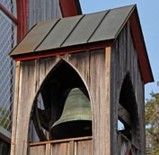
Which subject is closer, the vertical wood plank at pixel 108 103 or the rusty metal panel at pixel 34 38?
the vertical wood plank at pixel 108 103

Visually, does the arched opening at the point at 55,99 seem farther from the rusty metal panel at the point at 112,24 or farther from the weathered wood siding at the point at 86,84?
the rusty metal panel at the point at 112,24

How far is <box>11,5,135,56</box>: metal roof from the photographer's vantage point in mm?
8914

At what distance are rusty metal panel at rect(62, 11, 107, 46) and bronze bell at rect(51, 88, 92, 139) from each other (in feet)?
2.54

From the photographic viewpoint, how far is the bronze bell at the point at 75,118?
8960mm

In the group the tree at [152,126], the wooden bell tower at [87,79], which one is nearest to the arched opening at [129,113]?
the wooden bell tower at [87,79]

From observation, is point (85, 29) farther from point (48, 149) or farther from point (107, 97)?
point (48, 149)

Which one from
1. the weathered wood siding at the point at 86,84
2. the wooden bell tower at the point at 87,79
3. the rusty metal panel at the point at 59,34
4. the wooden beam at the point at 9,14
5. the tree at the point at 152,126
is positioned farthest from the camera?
the tree at the point at 152,126

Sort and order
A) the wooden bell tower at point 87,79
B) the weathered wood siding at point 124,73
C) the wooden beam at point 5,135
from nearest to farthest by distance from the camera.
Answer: the wooden bell tower at point 87,79, the weathered wood siding at point 124,73, the wooden beam at point 5,135

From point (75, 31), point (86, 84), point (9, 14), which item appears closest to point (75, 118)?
point (86, 84)

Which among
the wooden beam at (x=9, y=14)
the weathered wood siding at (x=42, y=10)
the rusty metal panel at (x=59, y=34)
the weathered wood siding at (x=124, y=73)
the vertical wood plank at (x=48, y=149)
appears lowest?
the vertical wood plank at (x=48, y=149)

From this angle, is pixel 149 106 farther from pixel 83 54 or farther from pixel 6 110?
pixel 83 54

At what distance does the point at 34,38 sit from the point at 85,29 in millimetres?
720

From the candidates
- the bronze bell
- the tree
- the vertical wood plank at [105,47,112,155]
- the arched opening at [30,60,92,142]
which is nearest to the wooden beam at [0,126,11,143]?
the arched opening at [30,60,92,142]

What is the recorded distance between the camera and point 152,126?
21250 mm
